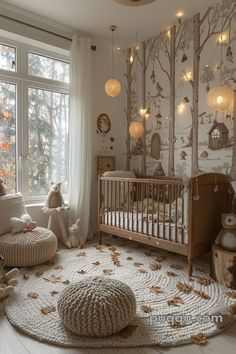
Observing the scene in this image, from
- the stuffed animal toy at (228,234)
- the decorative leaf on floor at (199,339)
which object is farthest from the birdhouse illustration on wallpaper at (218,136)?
the decorative leaf on floor at (199,339)

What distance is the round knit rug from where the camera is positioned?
5.11ft

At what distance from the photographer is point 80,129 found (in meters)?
3.40

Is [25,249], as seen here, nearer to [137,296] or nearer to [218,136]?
[137,296]

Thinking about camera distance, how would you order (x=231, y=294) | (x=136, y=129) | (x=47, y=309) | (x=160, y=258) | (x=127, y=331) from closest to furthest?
1. (x=127, y=331)
2. (x=47, y=309)
3. (x=231, y=294)
4. (x=160, y=258)
5. (x=136, y=129)

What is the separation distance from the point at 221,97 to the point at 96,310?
2.29 meters

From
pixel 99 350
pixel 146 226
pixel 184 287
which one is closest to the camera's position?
pixel 99 350

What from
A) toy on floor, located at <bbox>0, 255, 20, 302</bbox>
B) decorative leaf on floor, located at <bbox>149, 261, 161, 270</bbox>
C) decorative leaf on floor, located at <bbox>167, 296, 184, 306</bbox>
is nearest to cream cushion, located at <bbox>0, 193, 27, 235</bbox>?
toy on floor, located at <bbox>0, 255, 20, 302</bbox>

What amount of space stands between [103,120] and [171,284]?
2.46 metres

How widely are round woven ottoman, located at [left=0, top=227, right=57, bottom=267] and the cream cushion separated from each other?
11 centimetres

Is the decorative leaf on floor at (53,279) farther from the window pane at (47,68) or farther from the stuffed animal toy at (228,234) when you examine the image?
the window pane at (47,68)

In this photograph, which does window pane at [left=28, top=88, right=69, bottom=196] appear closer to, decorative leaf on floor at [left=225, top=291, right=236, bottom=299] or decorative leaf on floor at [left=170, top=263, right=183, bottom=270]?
decorative leaf on floor at [left=170, top=263, right=183, bottom=270]

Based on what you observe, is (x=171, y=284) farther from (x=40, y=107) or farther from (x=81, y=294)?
(x=40, y=107)

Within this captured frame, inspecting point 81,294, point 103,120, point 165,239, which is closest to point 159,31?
point 103,120

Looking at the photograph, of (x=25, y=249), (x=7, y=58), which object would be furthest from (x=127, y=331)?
(x=7, y=58)
